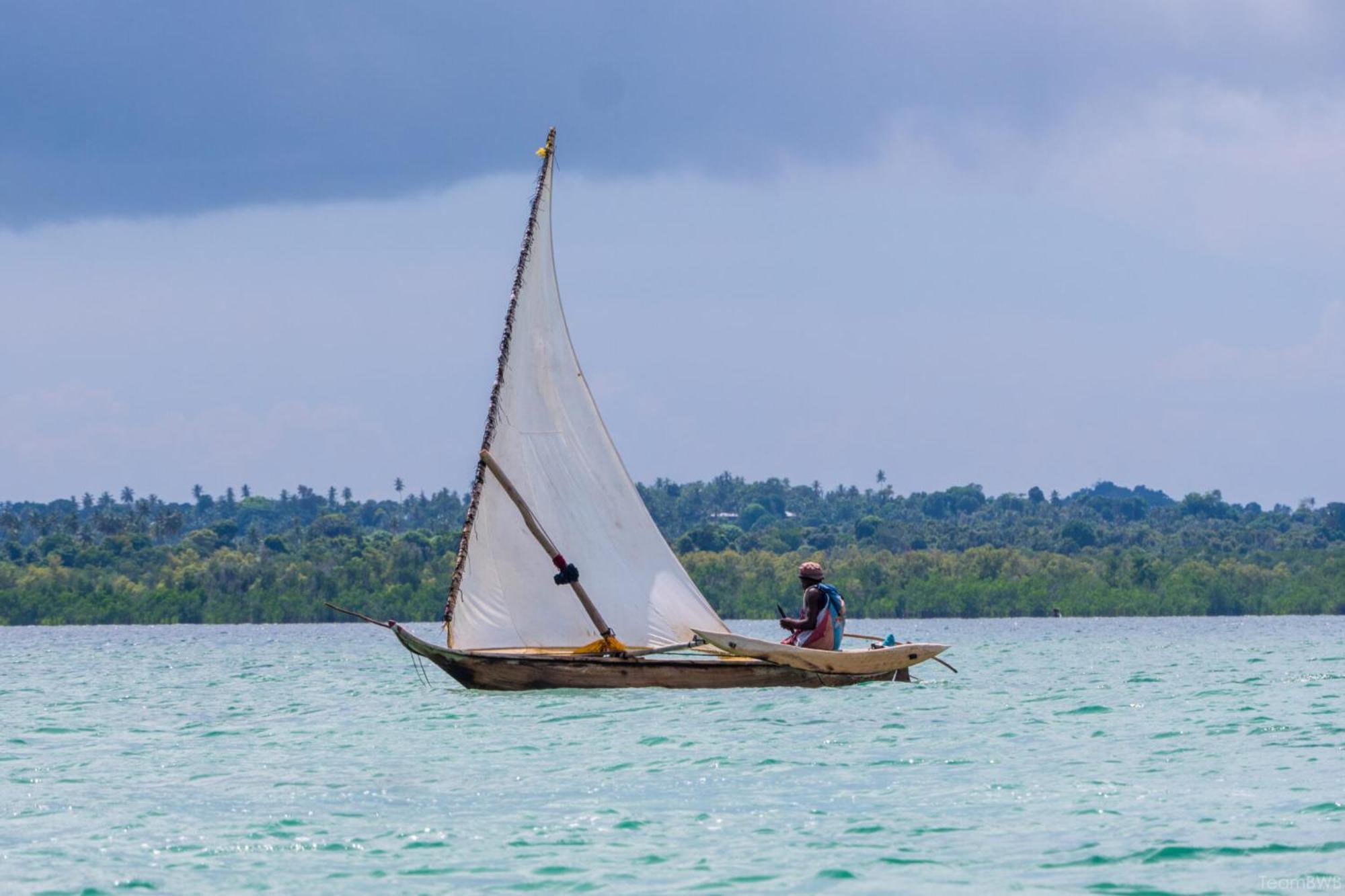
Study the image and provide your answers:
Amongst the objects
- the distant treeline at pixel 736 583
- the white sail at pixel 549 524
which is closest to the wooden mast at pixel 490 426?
the white sail at pixel 549 524

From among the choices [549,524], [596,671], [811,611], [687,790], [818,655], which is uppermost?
[549,524]

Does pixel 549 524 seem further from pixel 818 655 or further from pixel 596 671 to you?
pixel 818 655

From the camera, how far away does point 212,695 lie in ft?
120

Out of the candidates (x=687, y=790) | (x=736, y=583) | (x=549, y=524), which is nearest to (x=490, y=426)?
(x=549, y=524)

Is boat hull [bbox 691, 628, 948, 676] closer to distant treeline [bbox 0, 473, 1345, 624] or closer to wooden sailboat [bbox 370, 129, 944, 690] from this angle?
wooden sailboat [bbox 370, 129, 944, 690]

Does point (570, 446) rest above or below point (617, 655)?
above

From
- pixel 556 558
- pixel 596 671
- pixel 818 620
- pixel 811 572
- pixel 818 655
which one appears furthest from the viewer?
pixel 818 620

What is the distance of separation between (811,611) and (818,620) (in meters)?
0.19

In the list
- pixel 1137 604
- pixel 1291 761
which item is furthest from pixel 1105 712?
pixel 1137 604

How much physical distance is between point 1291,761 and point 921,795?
4988mm

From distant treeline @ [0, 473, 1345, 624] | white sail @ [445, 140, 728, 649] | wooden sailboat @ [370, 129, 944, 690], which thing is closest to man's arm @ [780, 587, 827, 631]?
wooden sailboat @ [370, 129, 944, 690]

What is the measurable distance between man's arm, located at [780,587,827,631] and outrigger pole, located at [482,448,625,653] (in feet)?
8.89

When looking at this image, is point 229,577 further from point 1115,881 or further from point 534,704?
point 1115,881

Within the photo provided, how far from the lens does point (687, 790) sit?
62.7ft
